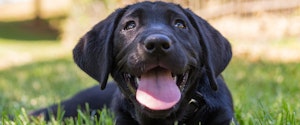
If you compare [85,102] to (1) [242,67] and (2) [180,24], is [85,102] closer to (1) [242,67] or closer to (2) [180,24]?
(2) [180,24]

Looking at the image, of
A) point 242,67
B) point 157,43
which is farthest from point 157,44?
point 242,67

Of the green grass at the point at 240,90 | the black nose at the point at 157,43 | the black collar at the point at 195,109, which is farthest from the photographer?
the green grass at the point at 240,90

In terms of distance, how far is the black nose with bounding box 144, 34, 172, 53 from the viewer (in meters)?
3.06

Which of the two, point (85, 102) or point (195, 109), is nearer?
point (195, 109)

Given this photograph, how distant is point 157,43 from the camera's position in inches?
120

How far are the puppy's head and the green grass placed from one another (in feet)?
1.83

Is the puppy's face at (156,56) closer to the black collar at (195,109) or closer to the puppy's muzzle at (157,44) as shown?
the puppy's muzzle at (157,44)

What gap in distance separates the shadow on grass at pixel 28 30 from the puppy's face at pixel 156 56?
29907mm

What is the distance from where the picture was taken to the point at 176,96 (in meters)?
3.34

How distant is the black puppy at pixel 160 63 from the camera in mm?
3266

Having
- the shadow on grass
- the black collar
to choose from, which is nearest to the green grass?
the black collar

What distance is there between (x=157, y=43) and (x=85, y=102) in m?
2.14

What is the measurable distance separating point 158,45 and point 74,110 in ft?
7.17

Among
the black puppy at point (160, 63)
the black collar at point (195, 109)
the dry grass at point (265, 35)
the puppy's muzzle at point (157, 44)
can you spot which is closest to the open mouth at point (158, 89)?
the black puppy at point (160, 63)
